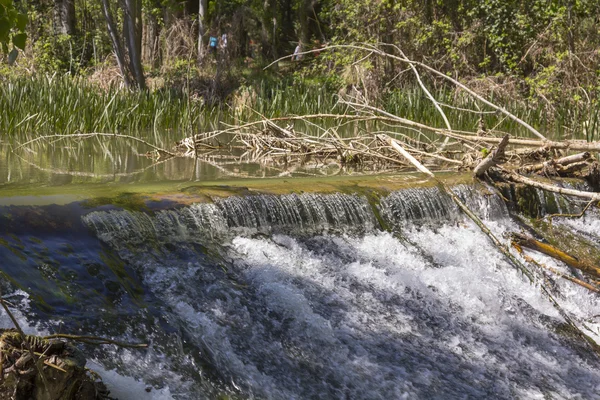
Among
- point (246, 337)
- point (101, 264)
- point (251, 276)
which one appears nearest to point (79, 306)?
point (101, 264)

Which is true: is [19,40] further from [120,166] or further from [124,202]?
[120,166]

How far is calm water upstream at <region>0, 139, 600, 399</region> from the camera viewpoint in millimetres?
3492

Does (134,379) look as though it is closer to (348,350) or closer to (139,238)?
(348,350)

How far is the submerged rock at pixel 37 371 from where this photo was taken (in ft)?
8.49

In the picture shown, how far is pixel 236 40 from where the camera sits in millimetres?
19719

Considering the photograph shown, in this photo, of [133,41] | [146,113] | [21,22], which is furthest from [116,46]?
[21,22]

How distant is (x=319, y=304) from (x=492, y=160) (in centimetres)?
226

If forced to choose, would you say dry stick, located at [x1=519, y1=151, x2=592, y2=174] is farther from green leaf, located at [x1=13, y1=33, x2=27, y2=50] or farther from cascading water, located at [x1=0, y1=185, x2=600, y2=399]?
green leaf, located at [x1=13, y1=33, x2=27, y2=50]

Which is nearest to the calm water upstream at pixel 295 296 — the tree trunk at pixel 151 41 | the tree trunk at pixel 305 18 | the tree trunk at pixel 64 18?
the tree trunk at pixel 151 41

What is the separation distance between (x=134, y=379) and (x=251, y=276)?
1.45m

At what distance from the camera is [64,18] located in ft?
70.6

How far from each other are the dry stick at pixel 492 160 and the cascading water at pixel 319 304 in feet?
1.74

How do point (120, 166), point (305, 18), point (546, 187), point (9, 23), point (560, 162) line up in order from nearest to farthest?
1. point (9, 23)
2. point (546, 187)
3. point (560, 162)
4. point (120, 166)
5. point (305, 18)

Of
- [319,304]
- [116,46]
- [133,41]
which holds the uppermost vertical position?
[133,41]
